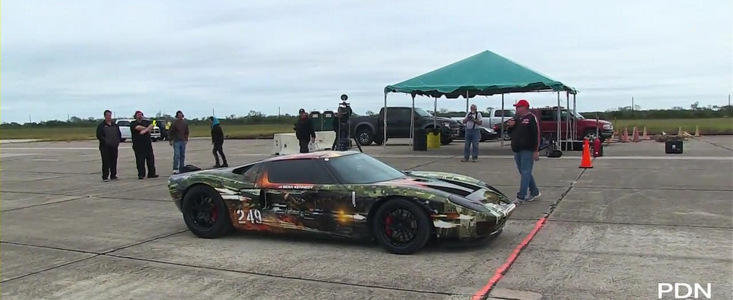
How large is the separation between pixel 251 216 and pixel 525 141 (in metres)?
4.17

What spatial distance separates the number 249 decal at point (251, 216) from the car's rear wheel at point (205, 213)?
182 millimetres

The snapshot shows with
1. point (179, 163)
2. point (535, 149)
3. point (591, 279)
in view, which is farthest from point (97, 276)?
point (179, 163)

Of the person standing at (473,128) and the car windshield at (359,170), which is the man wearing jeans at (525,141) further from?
the person standing at (473,128)

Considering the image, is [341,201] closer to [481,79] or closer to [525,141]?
[525,141]

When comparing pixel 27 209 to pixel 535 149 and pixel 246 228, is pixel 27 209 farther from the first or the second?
pixel 535 149

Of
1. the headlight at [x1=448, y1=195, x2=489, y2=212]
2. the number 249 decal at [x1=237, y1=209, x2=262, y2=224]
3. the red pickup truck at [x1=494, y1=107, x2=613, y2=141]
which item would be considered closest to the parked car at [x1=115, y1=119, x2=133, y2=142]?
the red pickup truck at [x1=494, y1=107, x2=613, y2=141]

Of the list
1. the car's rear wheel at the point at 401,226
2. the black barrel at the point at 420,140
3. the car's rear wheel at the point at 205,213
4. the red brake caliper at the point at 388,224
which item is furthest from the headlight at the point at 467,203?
the black barrel at the point at 420,140

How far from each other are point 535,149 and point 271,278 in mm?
4879

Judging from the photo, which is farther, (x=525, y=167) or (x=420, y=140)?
(x=420, y=140)

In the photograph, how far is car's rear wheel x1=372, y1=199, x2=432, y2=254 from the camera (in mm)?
5707

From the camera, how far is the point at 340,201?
607cm

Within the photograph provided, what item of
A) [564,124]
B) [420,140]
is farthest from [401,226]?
[564,124]

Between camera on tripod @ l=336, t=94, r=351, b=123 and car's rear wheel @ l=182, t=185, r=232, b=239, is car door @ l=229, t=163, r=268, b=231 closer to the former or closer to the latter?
car's rear wheel @ l=182, t=185, r=232, b=239

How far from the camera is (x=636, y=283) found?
4.68m
